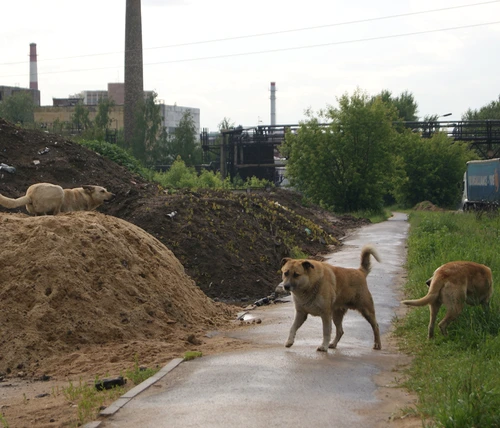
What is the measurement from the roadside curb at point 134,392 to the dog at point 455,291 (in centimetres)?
300

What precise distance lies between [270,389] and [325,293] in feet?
7.78

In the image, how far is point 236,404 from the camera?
282 inches

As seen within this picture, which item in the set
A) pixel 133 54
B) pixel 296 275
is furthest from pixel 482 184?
pixel 296 275

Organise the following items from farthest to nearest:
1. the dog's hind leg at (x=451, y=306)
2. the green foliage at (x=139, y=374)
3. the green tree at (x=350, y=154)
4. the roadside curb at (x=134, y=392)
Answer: the green tree at (x=350, y=154), the dog's hind leg at (x=451, y=306), the green foliage at (x=139, y=374), the roadside curb at (x=134, y=392)

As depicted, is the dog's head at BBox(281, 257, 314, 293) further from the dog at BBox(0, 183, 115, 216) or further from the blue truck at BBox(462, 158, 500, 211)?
the blue truck at BBox(462, 158, 500, 211)

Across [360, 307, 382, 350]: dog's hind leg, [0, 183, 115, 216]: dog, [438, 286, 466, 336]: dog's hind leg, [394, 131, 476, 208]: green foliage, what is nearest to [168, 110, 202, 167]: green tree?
[394, 131, 476, 208]: green foliage

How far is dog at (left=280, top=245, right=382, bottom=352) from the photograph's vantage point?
966cm

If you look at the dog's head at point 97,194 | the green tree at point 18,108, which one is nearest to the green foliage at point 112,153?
the dog's head at point 97,194

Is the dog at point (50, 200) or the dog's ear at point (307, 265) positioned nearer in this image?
the dog's ear at point (307, 265)

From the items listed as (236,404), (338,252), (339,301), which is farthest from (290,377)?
(338,252)

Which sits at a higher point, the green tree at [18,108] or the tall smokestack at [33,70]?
the tall smokestack at [33,70]

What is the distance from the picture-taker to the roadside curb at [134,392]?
272 inches

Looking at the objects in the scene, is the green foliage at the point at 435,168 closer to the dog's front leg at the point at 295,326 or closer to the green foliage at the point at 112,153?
the green foliage at the point at 112,153

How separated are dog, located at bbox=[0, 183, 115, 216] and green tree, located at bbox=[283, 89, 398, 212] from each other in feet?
112
